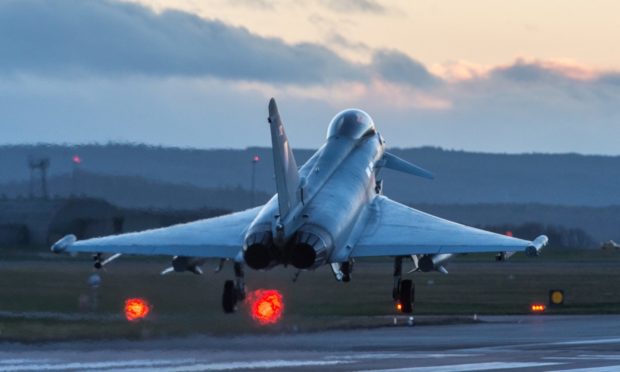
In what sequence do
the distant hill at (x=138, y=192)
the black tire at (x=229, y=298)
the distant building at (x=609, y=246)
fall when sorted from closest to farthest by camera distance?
the black tire at (x=229, y=298)
the distant hill at (x=138, y=192)
the distant building at (x=609, y=246)

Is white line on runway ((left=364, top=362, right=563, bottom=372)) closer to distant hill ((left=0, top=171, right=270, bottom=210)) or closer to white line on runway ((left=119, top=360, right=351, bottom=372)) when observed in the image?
white line on runway ((left=119, top=360, right=351, bottom=372))

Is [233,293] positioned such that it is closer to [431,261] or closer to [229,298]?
[229,298]

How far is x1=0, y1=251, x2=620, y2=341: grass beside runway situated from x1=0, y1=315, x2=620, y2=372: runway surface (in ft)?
3.21

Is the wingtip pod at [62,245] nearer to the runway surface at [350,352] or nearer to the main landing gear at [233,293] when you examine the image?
the runway surface at [350,352]

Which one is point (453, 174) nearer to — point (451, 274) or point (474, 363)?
point (451, 274)

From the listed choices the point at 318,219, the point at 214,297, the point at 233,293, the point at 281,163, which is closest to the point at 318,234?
the point at 318,219

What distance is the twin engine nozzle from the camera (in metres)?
27.5

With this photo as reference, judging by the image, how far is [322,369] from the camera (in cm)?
2517

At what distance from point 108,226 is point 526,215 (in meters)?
36.2

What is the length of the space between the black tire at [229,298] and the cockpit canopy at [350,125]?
550cm

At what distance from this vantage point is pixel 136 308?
3412 centimetres

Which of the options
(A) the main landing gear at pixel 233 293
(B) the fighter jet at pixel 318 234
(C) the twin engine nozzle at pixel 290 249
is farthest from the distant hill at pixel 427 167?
(C) the twin engine nozzle at pixel 290 249

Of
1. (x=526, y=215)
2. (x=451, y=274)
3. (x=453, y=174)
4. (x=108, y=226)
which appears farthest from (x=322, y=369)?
(x=453, y=174)

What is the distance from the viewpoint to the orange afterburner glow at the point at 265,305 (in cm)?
3341
